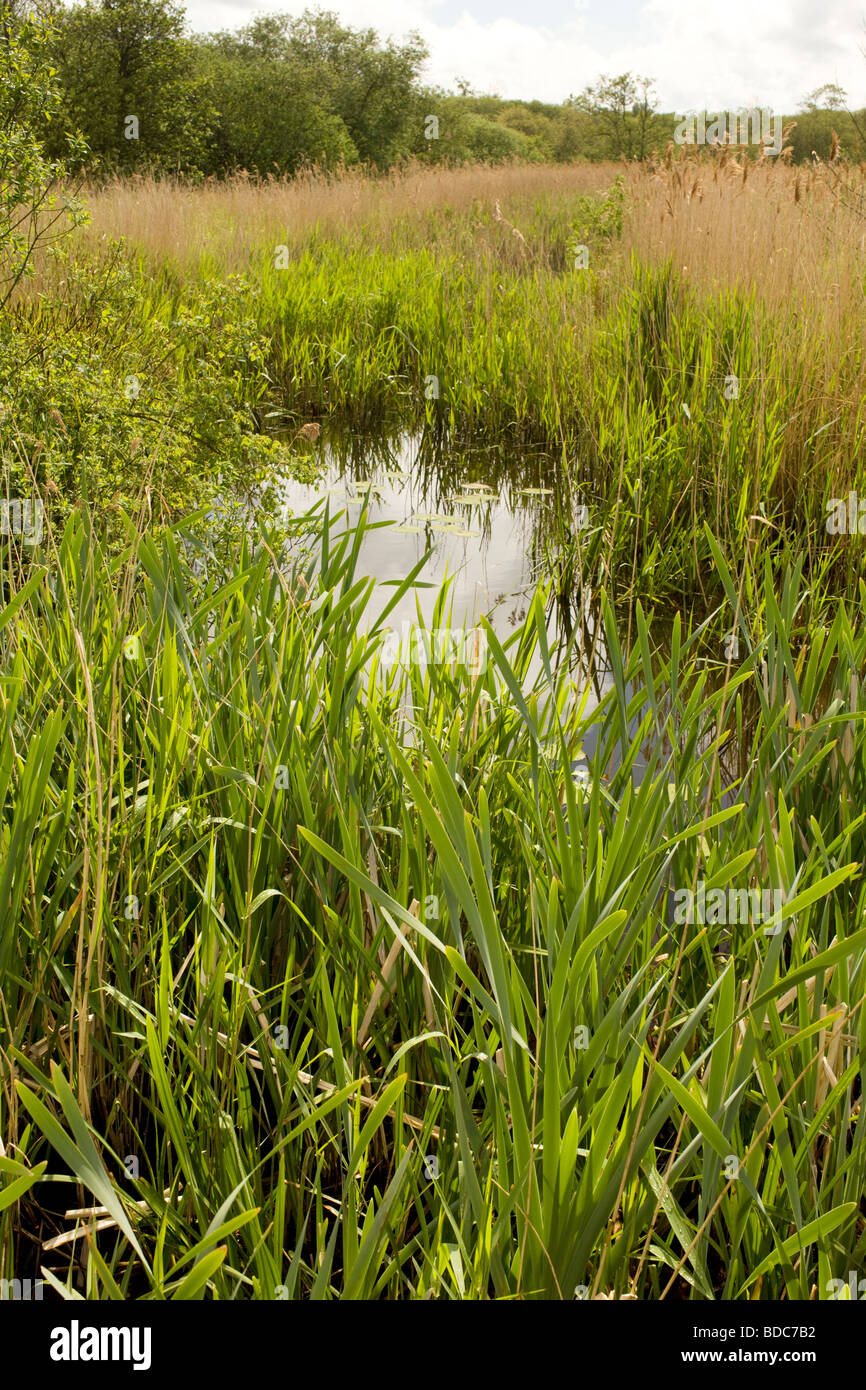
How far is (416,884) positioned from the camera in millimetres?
1264

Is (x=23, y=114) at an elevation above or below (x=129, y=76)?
below

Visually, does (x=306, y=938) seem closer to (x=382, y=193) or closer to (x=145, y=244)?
(x=145, y=244)

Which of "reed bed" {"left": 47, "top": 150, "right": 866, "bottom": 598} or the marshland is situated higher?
"reed bed" {"left": 47, "top": 150, "right": 866, "bottom": 598}

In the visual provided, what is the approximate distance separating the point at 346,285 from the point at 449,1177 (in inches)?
250

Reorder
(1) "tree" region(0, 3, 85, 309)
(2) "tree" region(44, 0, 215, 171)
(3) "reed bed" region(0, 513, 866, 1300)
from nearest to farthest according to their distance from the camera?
(3) "reed bed" region(0, 513, 866, 1300) < (1) "tree" region(0, 3, 85, 309) < (2) "tree" region(44, 0, 215, 171)

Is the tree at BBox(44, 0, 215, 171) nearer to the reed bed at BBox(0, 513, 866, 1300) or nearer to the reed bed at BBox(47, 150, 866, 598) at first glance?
the reed bed at BBox(47, 150, 866, 598)

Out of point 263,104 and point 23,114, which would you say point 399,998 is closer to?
point 23,114

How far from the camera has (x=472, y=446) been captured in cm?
472

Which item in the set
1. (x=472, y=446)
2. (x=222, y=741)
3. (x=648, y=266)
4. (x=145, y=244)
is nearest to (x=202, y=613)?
(x=222, y=741)

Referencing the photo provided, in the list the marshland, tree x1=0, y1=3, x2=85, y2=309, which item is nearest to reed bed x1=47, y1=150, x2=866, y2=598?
the marshland

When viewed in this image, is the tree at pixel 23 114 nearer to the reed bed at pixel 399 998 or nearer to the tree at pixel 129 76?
the reed bed at pixel 399 998

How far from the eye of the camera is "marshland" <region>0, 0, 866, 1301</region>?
0.84m

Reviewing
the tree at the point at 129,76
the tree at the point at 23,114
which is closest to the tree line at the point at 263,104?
the tree at the point at 129,76

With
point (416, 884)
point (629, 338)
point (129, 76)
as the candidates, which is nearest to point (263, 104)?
point (129, 76)
